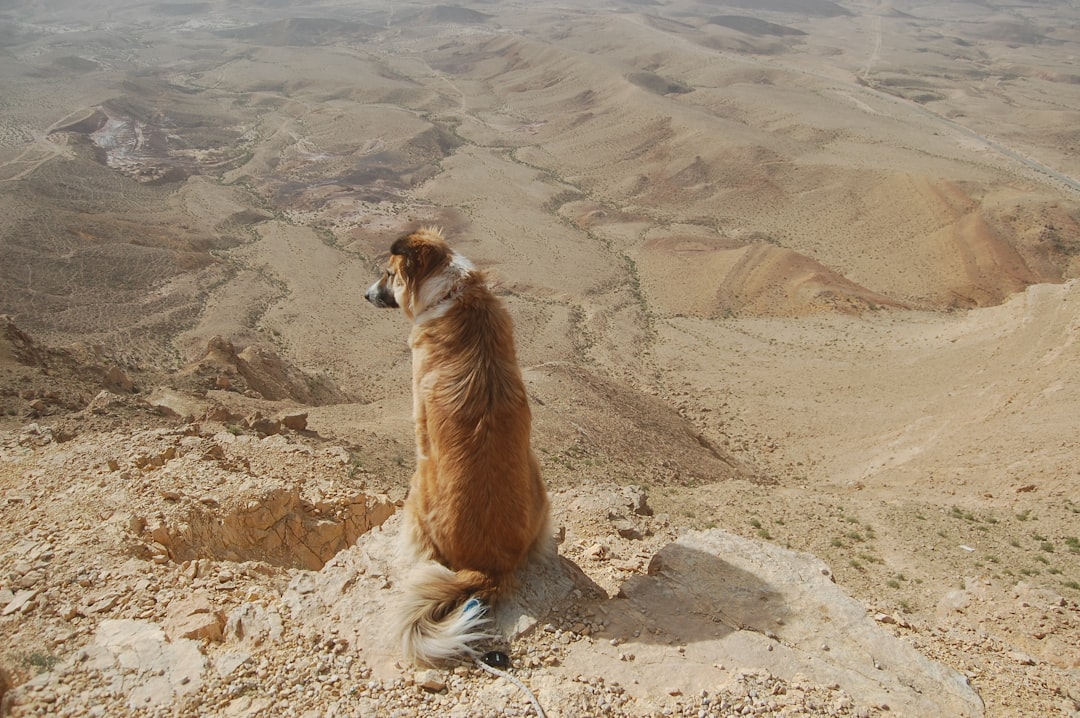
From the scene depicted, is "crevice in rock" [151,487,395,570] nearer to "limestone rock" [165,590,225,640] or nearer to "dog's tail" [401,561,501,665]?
"limestone rock" [165,590,225,640]

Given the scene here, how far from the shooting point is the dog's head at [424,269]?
14.0ft

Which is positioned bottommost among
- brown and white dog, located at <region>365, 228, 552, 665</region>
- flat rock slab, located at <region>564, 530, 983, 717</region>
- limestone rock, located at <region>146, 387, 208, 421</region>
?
limestone rock, located at <region>146, 387, 208, 421</region>

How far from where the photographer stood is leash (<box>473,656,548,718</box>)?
3.22 m

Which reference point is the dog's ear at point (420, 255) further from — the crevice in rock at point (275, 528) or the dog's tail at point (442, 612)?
the crevice in rock at point (275, 528)

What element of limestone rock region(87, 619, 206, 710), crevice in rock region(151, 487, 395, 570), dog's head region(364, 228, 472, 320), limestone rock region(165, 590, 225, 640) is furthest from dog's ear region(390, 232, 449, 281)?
crevice in rock region(151, 487, 395, 570)

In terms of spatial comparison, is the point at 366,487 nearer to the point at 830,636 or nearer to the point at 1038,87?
the point at 830,636

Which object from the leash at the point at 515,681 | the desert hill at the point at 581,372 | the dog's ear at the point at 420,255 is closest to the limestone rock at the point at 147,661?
the desert hill at the point at 581,372

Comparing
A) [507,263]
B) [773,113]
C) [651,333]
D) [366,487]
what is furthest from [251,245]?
[773,113]

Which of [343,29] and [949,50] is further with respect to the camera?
[343,29]

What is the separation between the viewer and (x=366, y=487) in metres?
7.09

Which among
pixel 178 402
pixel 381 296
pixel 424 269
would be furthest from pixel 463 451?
pixel 178 402

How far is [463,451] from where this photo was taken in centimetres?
397

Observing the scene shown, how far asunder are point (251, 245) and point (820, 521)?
28.8m

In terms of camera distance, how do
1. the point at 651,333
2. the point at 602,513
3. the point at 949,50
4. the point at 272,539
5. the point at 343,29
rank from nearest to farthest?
1. the point at 272,539
2. the point at 602,513
3. the point at 651,333
4. the point at 949,50
5. the point at 343,29
